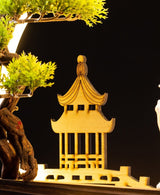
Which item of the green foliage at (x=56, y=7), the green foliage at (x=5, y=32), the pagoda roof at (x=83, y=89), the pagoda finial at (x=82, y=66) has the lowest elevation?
the pagoda roof at (x=83, y=89)

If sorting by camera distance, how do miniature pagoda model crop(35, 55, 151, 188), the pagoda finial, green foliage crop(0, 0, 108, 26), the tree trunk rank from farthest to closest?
the pagoda finial → miniature pagoda model crop(35, 55, 151, 188) → the tree trunk → green foliage crop(0, 0, 108, 26)

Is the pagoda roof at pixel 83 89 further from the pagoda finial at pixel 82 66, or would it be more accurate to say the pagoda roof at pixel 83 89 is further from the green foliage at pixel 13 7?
the green foliage at pixel 13 7

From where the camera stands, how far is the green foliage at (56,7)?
409 centimetres

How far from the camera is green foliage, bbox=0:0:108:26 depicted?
13.4 feet

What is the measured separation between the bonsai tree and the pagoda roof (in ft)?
1.76

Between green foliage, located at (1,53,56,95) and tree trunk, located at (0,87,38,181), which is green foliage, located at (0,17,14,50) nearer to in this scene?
green foliage, located at (1,53,56,95)

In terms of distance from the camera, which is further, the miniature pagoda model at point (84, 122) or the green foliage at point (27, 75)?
the miniature pagoda model at point (84, 122)

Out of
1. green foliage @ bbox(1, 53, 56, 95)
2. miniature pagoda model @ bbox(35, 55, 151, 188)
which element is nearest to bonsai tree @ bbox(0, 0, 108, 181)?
green foliage @ bbox(1, 53, 56, 95)

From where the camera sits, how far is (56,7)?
13.5ft

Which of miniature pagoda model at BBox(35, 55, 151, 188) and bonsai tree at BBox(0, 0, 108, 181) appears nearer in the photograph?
bonsai tree at BBox(0, 0, 108, 181)

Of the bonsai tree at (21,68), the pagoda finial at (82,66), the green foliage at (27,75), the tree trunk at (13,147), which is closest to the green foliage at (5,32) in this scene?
the bonsai tree at (21,68)

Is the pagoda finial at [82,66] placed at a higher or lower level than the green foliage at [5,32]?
lower

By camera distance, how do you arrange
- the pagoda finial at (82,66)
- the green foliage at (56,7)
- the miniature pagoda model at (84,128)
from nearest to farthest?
the green foliage at (56,7), the miniature pagoda model at (84,128), the pagoda finial at (82,66)

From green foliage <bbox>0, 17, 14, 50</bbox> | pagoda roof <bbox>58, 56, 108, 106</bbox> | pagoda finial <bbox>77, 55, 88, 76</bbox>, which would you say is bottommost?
pagoda roof <bbox>58, 56, 108, 106</bbox>
